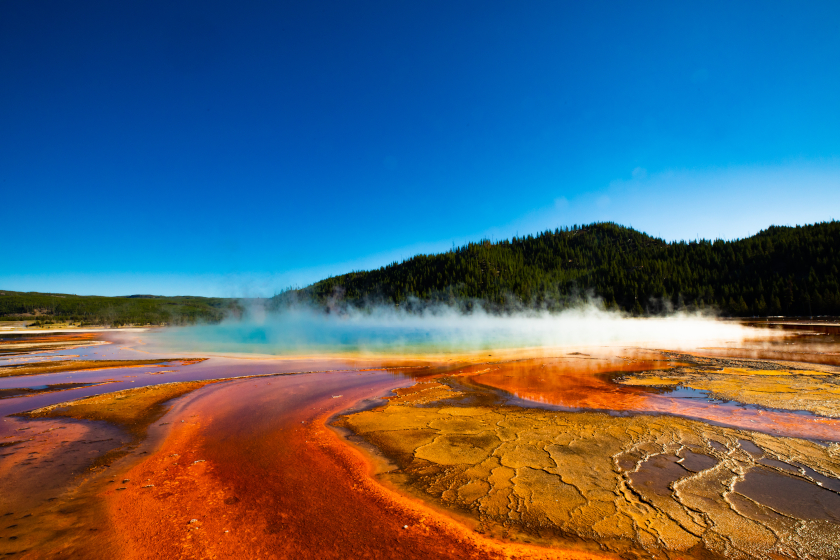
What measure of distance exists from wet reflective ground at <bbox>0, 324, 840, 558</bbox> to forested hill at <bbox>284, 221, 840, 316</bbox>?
7288 centimetres

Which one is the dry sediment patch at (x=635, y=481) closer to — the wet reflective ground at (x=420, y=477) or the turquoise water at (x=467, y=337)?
the wet reflective ground at (x=420, y=477)

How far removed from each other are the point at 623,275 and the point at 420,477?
102 metres

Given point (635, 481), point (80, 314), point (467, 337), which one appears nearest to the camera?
point (635, 481)

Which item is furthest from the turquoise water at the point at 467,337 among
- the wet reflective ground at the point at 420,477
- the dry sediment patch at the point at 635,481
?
the dry sediment patch at the point at 635,481

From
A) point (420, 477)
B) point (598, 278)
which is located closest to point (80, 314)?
point (420, 477)

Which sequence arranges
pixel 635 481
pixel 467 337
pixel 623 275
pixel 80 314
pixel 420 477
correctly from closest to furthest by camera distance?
pixel 635 481 → pixel 420 477 → pixel 467 337 → pixel 623 275 → pixel 80 314

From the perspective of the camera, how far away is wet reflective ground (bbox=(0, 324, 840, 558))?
15.6 ft

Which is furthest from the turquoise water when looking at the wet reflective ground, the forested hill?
the wet reflective ground

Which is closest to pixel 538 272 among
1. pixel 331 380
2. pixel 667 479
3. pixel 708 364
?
pixel 708 364

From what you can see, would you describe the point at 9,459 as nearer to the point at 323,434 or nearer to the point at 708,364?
the point at 323,434

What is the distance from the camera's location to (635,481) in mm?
6121

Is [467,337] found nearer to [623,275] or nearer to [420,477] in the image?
[420,477]

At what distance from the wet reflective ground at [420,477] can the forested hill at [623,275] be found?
239 ft

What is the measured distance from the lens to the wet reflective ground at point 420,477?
4750 mm
